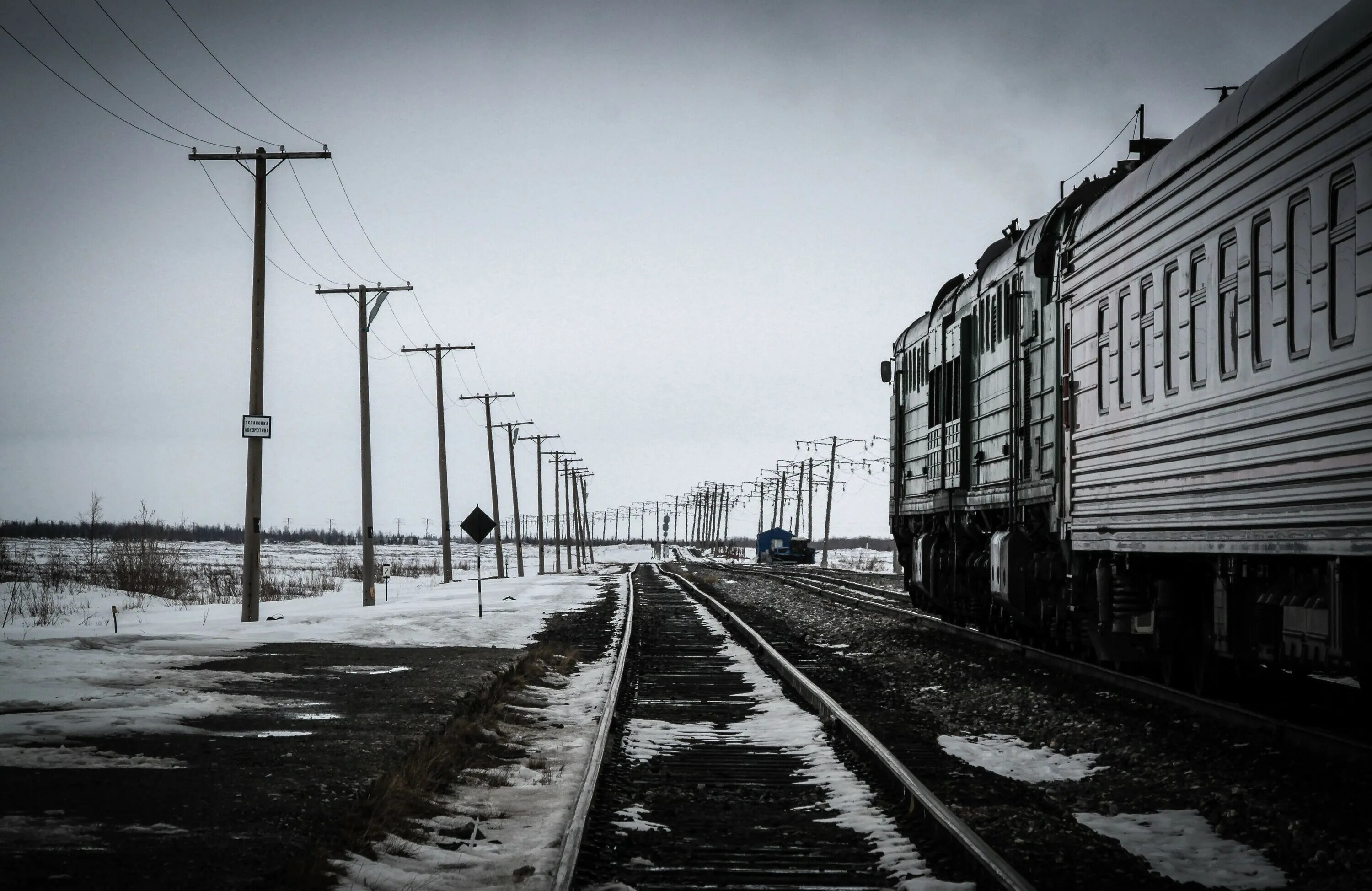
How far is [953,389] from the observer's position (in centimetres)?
1788

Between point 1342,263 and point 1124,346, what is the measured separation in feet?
12.4

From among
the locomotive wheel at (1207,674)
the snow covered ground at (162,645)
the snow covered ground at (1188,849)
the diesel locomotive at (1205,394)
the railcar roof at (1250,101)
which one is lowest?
the snow covered ground at (162,645)

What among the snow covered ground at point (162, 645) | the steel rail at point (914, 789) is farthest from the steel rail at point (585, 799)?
the snow covered ground at point (162, 645)

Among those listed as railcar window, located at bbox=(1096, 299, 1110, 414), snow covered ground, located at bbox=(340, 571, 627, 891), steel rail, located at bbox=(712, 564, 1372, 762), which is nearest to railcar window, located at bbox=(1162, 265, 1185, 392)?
railcar window, located at bbox=(1096, 299, 1110, 414)

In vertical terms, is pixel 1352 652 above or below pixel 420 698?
above

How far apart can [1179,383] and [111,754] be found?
8167 mm

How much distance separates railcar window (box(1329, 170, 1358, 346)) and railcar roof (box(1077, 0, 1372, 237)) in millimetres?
806

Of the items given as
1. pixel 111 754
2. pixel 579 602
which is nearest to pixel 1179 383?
pixel 111 754

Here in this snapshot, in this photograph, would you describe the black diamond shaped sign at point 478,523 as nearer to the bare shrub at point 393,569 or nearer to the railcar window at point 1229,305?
the bare shrub at point 393,569

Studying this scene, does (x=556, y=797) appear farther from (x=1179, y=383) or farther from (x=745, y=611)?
(x=745, y=611)

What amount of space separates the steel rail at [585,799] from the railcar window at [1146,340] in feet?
17.0

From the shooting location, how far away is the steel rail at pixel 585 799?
17.8 ft

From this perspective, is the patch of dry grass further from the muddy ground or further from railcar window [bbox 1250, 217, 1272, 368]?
railcar window [bbox 1250, 217, 1272, 368]

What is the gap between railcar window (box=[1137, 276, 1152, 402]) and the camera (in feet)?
33.3
